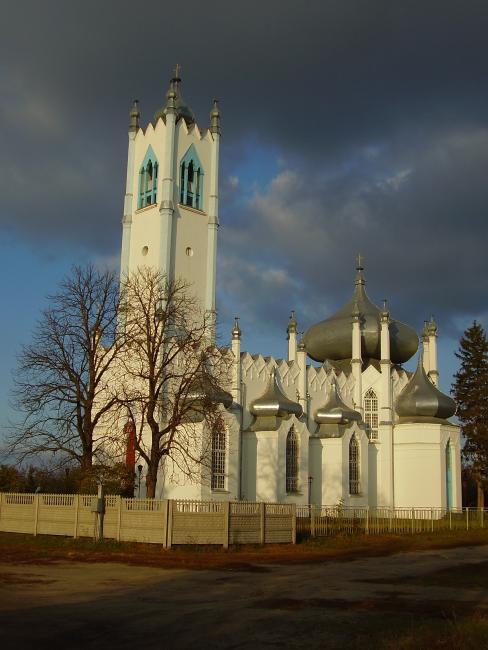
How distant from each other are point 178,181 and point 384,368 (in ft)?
54.1

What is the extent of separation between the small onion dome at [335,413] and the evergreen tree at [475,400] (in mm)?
15421

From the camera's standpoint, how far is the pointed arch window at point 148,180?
146ft

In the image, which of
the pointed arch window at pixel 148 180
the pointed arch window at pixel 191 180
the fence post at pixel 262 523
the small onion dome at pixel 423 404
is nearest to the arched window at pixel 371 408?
the small onion dome at pixel 423 404

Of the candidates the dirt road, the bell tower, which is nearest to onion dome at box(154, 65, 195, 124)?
the bell tower

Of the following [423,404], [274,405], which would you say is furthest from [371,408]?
[274,405]

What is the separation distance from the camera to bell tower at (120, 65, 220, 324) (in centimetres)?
4272

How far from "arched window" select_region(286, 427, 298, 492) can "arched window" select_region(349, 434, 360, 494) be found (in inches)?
166

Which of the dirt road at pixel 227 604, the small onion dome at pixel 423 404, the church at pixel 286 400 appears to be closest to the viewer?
the dirt road at pixel 227 604

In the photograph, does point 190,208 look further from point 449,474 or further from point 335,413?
point 449,474

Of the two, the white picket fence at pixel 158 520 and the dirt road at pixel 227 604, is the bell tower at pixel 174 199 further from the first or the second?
the dirt road at pixel 227 604

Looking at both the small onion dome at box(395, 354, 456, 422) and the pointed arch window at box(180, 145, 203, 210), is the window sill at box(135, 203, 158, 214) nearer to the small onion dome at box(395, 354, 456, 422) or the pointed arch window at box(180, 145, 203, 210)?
the pointed arch window at box(180, 145, 203, 210)

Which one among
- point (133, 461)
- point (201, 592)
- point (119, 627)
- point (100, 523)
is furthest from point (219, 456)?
point (119, 627)

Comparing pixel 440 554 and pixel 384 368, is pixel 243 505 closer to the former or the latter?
pixel 440 554

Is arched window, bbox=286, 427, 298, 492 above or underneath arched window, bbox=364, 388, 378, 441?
underneath
